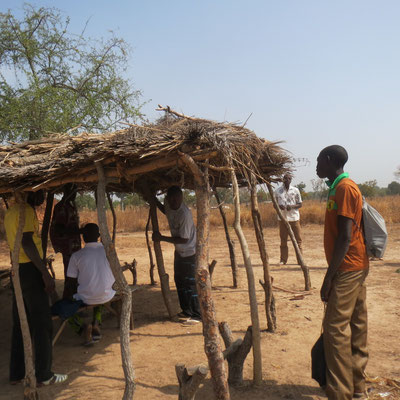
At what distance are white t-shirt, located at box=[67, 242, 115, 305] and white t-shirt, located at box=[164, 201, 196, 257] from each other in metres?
1.13

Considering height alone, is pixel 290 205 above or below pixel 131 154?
below

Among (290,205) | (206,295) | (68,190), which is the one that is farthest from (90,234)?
(290,205)

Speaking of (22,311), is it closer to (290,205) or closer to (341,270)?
(341,270)

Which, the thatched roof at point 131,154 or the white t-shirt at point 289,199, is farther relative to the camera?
the white t-shirt at point 289,199

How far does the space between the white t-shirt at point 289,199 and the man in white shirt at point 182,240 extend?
424 centimetres

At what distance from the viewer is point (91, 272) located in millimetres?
5094

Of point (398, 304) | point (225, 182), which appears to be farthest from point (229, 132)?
point (398, 304)

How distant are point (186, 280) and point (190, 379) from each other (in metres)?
2.64

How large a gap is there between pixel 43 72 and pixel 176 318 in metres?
9.67

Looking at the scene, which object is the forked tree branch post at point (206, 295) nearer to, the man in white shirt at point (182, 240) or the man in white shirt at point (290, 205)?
the man in white shirt at point (182, 240)

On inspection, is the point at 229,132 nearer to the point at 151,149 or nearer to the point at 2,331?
the point at 151,149

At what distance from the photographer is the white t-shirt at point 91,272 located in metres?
5.11

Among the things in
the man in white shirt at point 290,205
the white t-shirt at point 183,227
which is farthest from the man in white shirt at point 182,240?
the man in white shirt at point 290,205

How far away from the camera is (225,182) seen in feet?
24.2
